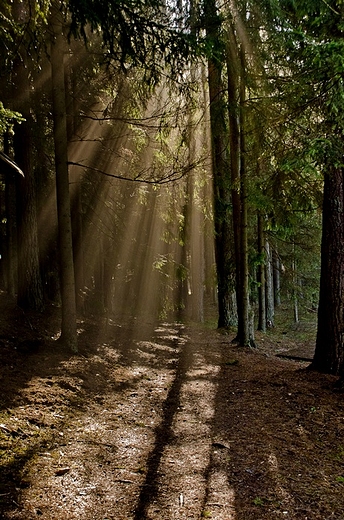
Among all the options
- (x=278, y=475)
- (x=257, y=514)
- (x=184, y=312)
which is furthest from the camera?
(x=184, y=312)

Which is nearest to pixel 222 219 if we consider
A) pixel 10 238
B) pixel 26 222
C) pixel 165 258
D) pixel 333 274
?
pixel 165 258

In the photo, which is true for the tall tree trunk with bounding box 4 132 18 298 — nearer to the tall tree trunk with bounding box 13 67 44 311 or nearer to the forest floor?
the tall tree trunk with bounding box 13 67 44 311

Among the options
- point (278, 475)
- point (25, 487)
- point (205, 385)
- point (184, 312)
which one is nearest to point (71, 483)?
point (25, 487)

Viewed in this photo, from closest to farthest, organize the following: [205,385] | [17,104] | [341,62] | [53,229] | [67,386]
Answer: [341,62] → [67,386] → [205,385] → [17,104] → [53,229]

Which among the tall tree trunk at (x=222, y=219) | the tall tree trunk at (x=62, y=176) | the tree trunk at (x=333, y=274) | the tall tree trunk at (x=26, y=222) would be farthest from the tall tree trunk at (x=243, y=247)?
the tall tree trunk at (x=26, y=222)

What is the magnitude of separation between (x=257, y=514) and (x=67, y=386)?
11.6 ft

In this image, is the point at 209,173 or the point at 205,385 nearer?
the point at 205,385

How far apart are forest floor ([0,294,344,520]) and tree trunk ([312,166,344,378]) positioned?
48 cm

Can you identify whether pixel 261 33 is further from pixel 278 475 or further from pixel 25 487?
pixel 25 487

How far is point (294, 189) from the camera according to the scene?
8000 millimetres

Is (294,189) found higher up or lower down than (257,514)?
higher up

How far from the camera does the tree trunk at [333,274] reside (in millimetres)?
6648

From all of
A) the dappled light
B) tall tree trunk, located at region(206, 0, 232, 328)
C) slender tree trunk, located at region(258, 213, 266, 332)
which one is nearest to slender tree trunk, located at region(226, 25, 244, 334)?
the dappled light

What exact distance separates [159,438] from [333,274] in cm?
422
